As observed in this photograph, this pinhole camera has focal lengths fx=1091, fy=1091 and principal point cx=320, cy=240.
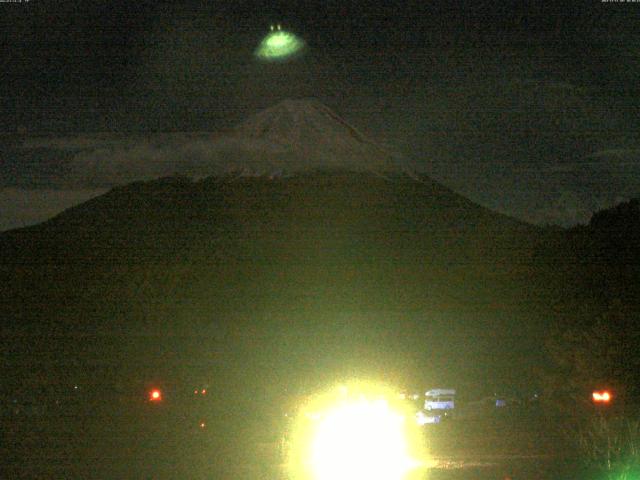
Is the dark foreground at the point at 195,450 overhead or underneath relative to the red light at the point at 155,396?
underneath

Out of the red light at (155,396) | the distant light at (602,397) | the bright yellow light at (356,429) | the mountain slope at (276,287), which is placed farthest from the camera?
the mountain slope at (276,287)

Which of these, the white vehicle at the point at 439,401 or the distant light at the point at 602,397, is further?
the white vehicle at the point at 439,401

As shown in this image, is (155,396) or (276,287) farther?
(276,287)

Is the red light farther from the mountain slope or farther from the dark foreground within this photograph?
the mountain slope

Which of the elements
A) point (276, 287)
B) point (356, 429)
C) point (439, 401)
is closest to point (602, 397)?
point (356, 429)

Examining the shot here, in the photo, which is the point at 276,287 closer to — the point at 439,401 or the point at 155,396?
the point at 439,401

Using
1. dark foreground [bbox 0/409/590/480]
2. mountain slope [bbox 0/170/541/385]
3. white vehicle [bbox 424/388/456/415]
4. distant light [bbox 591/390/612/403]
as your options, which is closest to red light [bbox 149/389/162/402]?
dark foreground [bbox 0/409/590/480]

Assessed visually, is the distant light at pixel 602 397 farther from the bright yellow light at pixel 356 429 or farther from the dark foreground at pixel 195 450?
the bright yellow light at pixel 356 429

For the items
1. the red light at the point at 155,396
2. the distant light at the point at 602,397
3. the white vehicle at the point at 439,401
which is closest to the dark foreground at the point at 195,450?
the red light at the point at 155,396

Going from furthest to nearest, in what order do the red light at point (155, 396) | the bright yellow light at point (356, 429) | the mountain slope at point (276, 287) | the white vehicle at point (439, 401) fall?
1. the mountain slope at point (276, 287)
2. the white vehicle at point (439, 401)
3. the red light at point (155, 396)
4. the bright yellow light at point (356, 429)
